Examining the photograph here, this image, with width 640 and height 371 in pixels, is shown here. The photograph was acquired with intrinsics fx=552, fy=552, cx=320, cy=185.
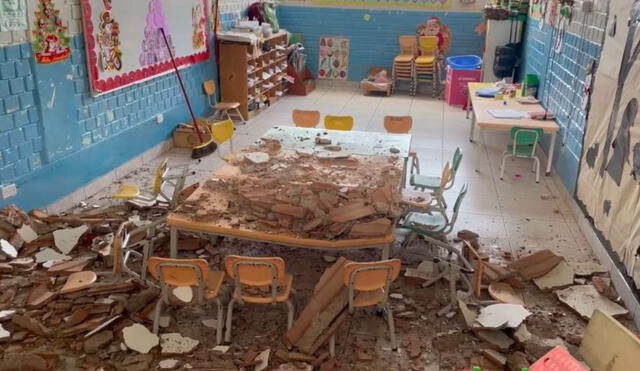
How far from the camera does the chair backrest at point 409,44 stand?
11.4 m

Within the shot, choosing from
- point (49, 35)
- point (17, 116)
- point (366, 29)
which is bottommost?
point (17, 116)

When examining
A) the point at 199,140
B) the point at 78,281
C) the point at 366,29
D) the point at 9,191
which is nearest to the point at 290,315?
the point at 78,281

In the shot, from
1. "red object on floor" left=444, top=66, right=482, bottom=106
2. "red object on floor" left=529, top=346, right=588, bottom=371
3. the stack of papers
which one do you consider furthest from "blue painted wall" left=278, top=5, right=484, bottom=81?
"red object on floor" left=529, top=346, right=588, bottom=371

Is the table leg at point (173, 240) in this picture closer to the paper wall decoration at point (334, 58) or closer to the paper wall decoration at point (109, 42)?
the paper wall decoration at point (109, 42)

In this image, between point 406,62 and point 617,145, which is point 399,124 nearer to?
point 617,145

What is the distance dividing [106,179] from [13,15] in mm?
2130

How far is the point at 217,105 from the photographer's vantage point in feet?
28.3

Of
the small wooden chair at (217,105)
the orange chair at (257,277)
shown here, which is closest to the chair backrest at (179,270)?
the orange chair at (257,277)

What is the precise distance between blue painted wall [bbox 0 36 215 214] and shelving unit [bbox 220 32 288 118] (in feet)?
6.38

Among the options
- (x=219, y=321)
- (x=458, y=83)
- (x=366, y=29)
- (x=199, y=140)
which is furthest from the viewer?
(x=366, y=29)

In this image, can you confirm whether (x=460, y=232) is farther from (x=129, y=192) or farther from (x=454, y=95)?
(x=454, y=95)

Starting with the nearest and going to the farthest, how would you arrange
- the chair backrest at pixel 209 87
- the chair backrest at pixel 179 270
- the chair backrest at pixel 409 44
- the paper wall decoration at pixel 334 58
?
1. the chair backrest at pixel 179 270
2. the chair backrest at pixel 209 87
3. the chair backrest at pixel 409 44
4. the paper wall decoration at pixel 334 58

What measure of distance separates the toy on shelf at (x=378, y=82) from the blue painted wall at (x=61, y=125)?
5.30 metres

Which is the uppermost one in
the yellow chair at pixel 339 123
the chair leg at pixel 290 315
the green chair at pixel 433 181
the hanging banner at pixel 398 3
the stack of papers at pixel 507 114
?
the hanging banner at pixel 398 3
